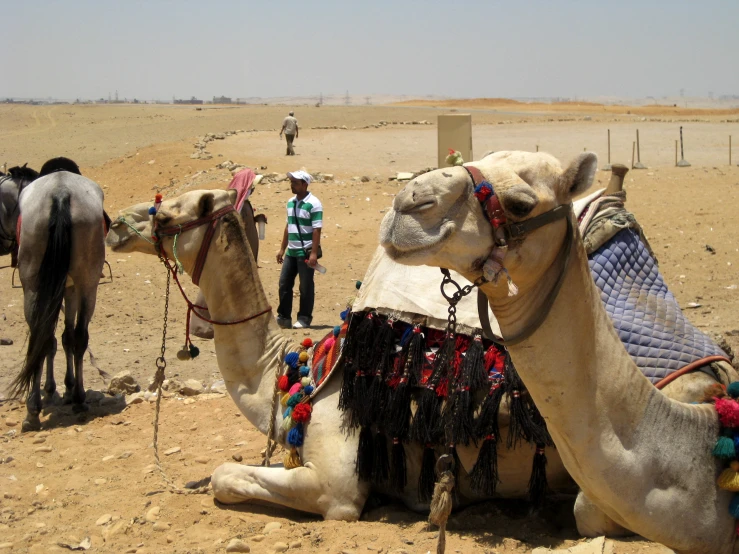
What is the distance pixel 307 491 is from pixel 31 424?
11.8 feet

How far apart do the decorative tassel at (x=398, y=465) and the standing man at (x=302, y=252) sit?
18.4 feet

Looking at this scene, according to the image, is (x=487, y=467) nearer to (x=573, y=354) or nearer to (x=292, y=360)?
(x=292, y=360)

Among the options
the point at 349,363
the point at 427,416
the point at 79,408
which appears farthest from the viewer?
the point at 79,408

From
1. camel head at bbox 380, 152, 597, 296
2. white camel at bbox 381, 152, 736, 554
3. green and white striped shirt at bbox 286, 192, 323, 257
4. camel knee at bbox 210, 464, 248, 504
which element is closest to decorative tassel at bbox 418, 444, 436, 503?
camel knee at bbox 210, 464, 248, 504

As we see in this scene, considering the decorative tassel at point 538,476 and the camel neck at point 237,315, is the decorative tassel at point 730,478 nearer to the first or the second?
the decorative tassel at point 538,476

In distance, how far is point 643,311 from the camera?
14.9 feet

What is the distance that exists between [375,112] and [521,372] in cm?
5594

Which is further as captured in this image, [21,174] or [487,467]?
[21,174]

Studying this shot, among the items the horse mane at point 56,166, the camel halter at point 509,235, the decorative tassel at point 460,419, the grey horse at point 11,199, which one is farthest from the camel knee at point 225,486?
the grey horse at point 11,199

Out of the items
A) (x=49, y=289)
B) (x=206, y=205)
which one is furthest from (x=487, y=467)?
(x=49, y=289)

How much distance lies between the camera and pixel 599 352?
10.6ft

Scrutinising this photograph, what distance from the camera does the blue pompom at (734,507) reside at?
11.3 feet

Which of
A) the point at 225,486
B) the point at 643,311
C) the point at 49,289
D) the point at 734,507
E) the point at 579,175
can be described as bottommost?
the point at 225,486

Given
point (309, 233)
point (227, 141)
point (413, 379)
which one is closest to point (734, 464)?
point (413, 379)
